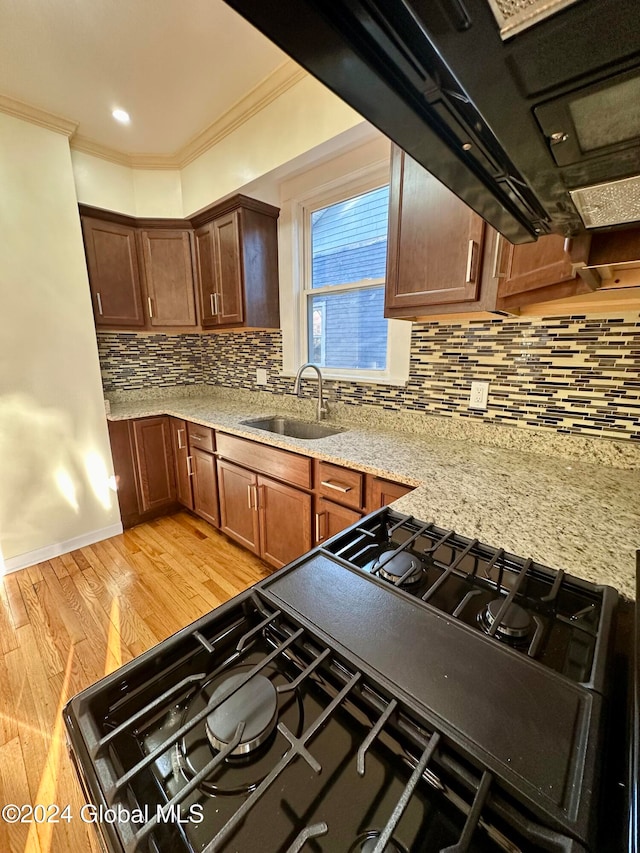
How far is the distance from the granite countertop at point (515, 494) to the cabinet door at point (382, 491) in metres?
0.06

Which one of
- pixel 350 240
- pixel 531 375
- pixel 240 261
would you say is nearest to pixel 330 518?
pixel 531 375

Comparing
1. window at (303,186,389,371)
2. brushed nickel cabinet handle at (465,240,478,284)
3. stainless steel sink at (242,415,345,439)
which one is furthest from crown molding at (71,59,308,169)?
stainless steel sink at (242,415,345,439)

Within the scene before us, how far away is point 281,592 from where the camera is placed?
2.18 ft

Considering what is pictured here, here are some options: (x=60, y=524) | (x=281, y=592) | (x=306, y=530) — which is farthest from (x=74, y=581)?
(x=281, y=592)

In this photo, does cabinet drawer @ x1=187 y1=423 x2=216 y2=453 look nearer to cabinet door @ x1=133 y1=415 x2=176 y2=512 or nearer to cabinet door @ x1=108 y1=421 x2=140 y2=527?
cabinet door @ x1=133 y1=415 x2=176 y2=512

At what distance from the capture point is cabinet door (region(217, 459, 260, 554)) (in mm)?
2188

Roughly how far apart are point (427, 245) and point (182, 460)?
2.32 m

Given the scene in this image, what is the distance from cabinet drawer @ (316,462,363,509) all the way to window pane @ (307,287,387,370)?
82 cm

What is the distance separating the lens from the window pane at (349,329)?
2156 millimetres

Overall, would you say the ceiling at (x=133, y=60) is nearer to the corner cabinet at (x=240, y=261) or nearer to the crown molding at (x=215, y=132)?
the crown molding at (x=215, y=132)

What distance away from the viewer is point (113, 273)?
103 inches

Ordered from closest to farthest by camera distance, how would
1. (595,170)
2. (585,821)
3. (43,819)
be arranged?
(585,821) → (595,170) → (43,819)

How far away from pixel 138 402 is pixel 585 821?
3.41m

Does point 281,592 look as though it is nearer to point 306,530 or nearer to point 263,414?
point 306,530
